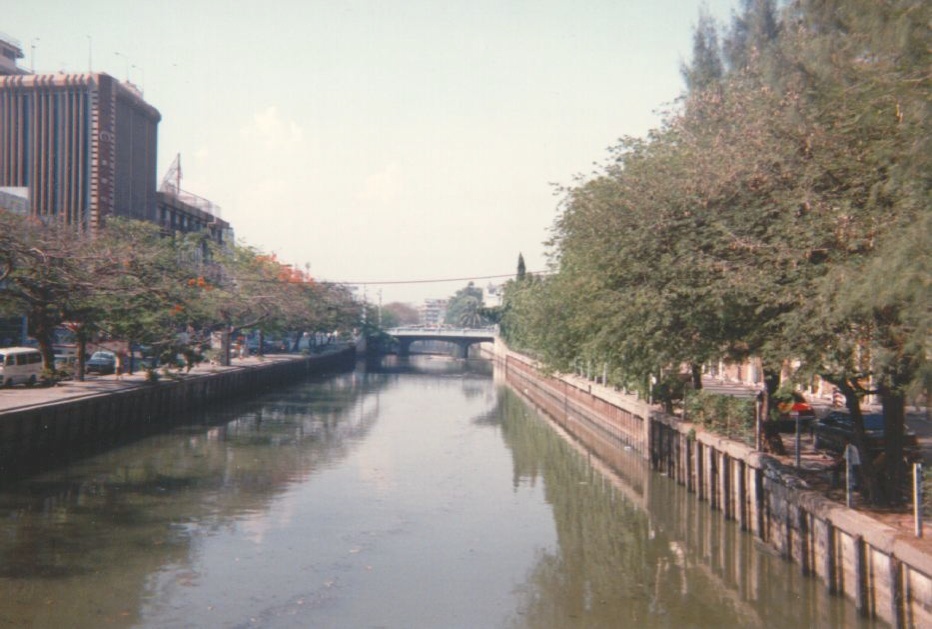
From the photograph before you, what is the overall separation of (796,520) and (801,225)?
6.81m

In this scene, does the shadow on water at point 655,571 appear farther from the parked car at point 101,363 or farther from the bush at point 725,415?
the parked car at point 101,363

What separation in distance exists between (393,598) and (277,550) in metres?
4.94

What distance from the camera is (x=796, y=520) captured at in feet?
68.8

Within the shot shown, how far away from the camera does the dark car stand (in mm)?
25828

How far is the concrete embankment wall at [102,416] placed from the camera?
33.3m

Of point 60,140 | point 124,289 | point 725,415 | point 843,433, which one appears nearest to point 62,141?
point 60,140

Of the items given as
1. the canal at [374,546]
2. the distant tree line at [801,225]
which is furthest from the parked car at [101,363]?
the distant tree line at [801,225]

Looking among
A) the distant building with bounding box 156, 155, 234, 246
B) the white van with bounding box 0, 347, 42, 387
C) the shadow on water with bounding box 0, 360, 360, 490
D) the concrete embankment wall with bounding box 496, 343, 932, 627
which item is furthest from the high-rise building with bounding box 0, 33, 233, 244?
the concrete embankment wall with bounding box 496, 343, 932, 627

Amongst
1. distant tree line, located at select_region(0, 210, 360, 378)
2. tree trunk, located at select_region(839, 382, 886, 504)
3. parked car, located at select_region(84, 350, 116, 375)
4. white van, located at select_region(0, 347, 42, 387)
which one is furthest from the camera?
parked car, located at select_region(84, 350, 116, 375)

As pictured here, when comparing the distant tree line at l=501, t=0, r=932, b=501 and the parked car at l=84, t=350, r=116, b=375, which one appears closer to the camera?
the distant tree line at l=501, t=0, r=932, b=501

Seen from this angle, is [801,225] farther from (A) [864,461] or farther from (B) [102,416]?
(B) [102,416]

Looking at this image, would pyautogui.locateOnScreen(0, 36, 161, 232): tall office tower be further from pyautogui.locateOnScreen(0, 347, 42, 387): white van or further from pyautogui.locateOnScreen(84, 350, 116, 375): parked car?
pyautogui.locateOnScreen(0, 347, 42, 387): white van

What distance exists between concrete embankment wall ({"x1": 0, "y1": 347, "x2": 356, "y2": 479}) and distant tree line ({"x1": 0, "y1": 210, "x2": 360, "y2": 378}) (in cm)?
275

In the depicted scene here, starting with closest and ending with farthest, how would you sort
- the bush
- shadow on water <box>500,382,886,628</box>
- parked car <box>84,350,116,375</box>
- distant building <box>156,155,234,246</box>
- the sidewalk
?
shadow on water <box>500,382,886,628</box>
the bush
the sidewalk
parked car <box>84,350,116,375</box>
distant building <box>156,155,234,246</box>
